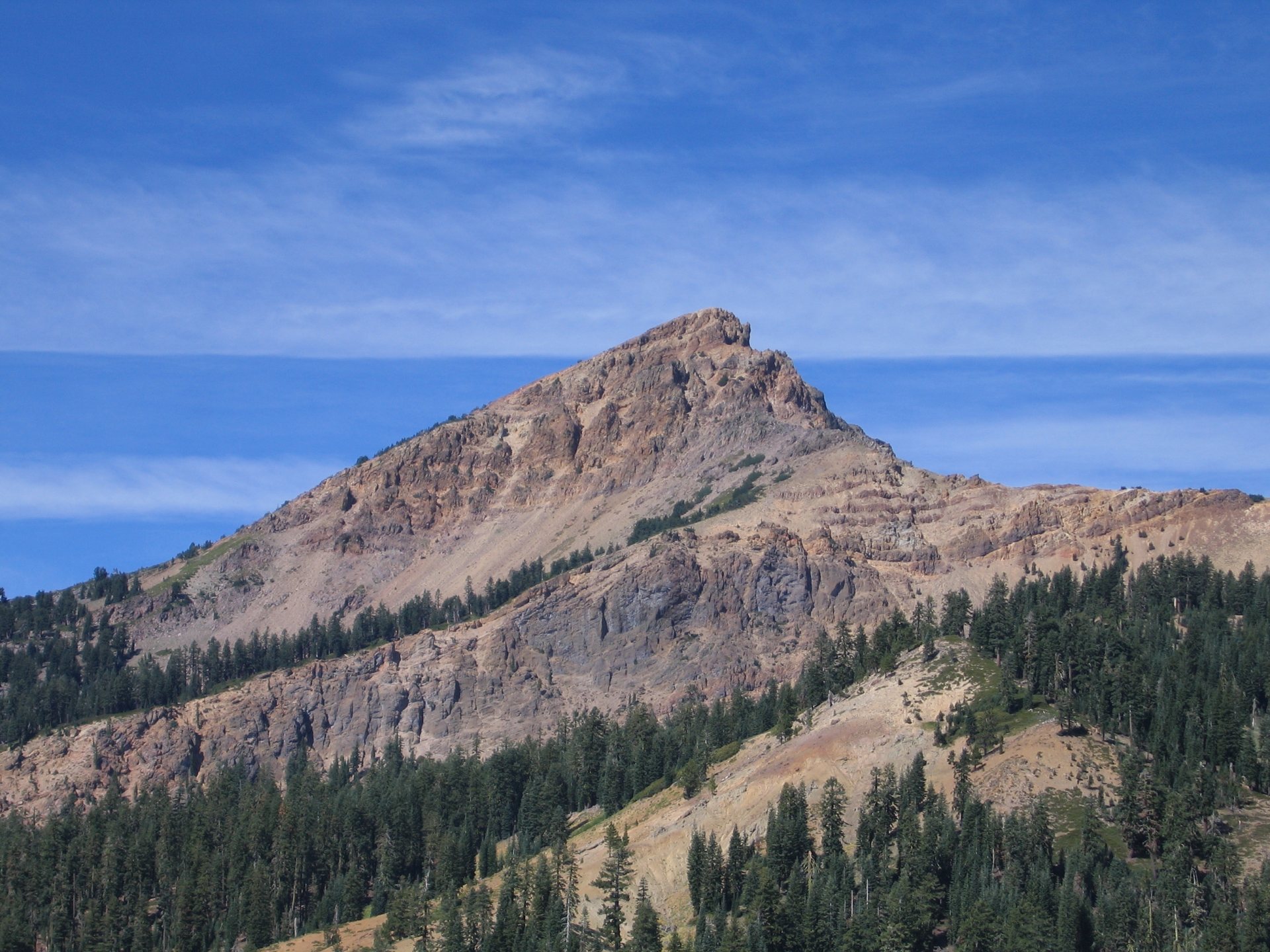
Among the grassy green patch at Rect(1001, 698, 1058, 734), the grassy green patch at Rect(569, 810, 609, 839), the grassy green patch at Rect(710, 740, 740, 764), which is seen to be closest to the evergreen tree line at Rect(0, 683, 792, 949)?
the grassy green patch at Rect(710, 740, 740, 764)

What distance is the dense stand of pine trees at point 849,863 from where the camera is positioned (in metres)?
134

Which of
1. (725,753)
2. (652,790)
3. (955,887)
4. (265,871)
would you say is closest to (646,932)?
(955,887)

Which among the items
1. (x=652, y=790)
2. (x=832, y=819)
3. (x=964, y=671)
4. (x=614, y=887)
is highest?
(x=964, y=671)

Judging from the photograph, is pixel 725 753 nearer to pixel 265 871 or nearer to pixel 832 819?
pixel 832 819

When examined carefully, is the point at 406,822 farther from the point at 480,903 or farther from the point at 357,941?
the point at 480,903

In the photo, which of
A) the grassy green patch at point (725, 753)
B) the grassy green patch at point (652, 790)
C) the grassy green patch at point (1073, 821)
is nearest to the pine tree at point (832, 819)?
the grassy green patch at point (1073, 821)

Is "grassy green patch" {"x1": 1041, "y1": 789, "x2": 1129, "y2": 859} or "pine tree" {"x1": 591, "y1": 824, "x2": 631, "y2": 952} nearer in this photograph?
"grassy green patch" {"x1": 1041, "y1": 789, "x2": 1129, "y2": 859}

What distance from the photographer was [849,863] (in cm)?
14838

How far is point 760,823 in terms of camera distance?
536 ft

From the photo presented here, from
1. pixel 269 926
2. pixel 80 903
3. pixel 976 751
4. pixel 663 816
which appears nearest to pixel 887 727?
pixel 976 751

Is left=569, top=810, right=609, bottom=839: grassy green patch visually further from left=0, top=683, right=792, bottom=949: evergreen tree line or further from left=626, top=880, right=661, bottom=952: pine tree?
left=626, top=880, right=661, bottom=952: pine tree

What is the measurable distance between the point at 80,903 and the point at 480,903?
215 ft

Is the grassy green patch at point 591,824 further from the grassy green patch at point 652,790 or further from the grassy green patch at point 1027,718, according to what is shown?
the grassy green patch at point 1027,718

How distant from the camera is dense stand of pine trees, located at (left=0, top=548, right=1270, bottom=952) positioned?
134 m
